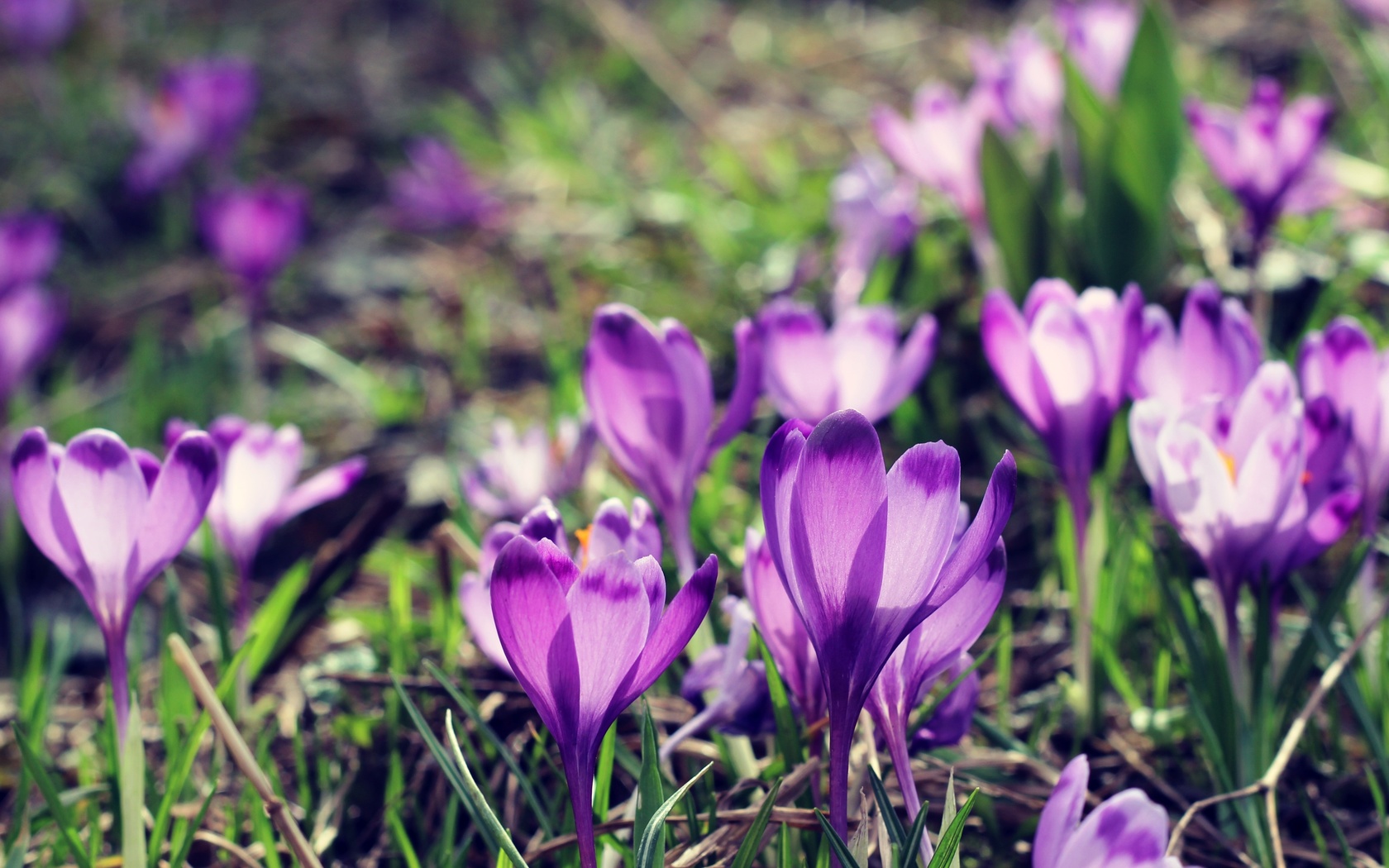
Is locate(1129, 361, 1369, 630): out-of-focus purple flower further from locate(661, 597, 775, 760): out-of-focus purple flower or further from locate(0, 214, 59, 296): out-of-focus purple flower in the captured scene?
locate(0, 214, 59, 296): out-of-focus purple flower

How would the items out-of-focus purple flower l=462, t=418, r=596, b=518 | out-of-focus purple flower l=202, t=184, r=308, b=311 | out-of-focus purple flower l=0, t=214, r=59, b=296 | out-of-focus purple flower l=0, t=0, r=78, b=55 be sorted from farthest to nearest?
out-of-focus purple flower l=0, t=0, r=78, b=55 < out-of-focus purple flower l=202, t=184, r=308, b=311 < out-of-focus purple flower l=0, t=214, r=59, b=296 < out-of-focus purple flower l=462, t=418, r=596, b=518

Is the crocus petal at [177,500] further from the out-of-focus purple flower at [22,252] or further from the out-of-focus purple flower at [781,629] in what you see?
the out-of-focus purple flower at [22,252]

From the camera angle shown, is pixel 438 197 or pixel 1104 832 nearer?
pixel 1104 832

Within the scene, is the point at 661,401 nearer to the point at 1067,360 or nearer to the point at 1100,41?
the point at 1067,360

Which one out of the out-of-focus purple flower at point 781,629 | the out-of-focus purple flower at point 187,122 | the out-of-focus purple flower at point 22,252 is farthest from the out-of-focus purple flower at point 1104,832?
the out-of-focus purple flower at point 187,122

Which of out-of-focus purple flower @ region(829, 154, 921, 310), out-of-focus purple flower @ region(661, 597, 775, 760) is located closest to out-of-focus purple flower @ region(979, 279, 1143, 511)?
out-of-focus purple flower @ region(661, 597, 775, 760)

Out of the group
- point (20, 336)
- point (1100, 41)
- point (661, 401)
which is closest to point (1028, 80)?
point (1100, 41)

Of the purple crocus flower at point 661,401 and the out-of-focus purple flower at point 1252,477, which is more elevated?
the purple crocus flower at point 661,401
